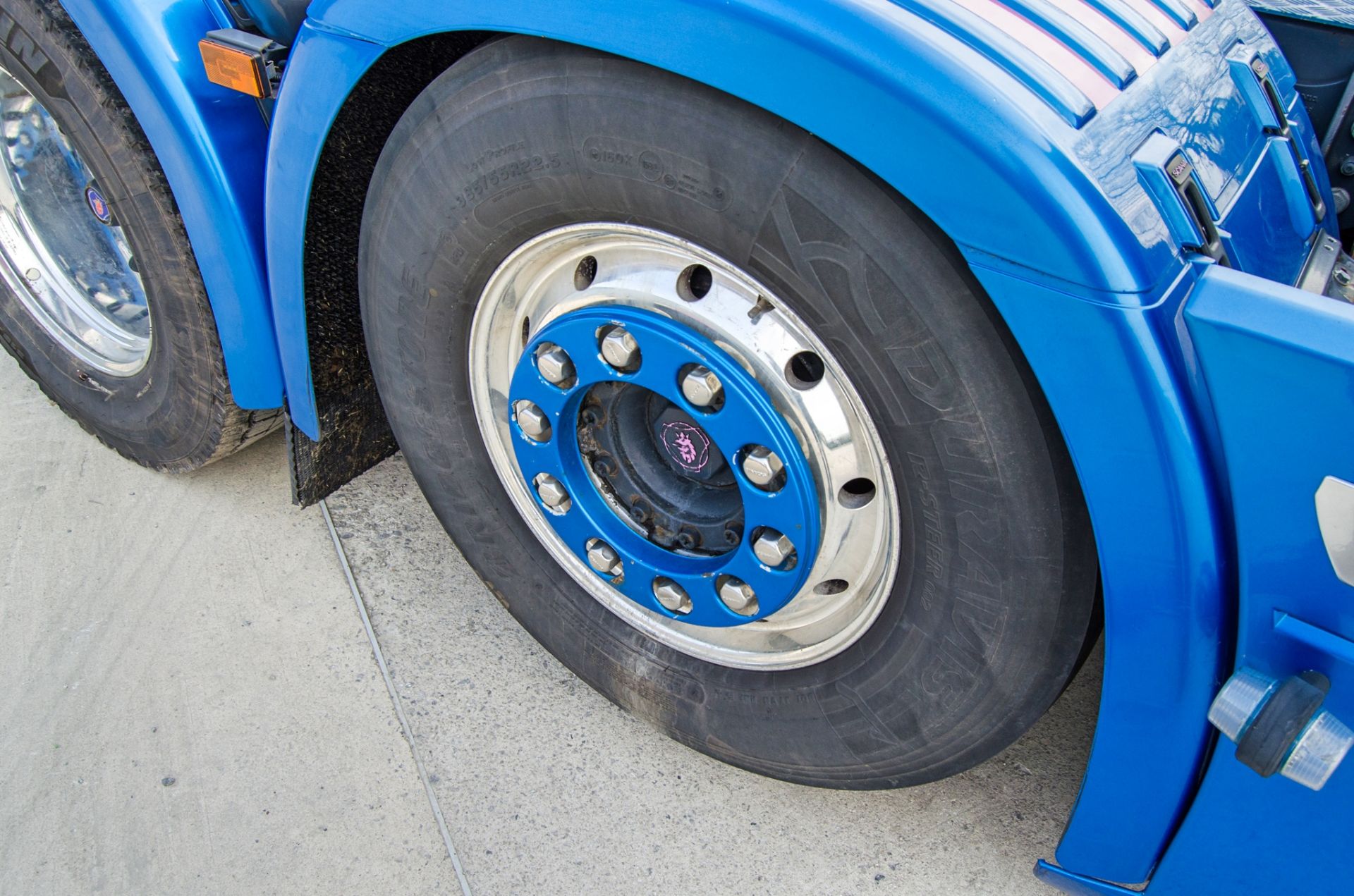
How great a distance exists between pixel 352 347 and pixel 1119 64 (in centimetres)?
135

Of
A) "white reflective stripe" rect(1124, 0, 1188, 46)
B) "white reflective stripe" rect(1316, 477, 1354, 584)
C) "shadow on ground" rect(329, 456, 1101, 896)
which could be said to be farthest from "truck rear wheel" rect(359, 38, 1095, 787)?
"white reflective stripe" rect(1124, 0, 1188, 46)

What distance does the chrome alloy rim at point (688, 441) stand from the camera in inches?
49.9

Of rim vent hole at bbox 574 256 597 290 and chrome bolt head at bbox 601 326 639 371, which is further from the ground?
rim vent hole at bbox 574 256 597 290

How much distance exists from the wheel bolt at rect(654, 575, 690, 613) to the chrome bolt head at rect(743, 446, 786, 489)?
1.03 feet

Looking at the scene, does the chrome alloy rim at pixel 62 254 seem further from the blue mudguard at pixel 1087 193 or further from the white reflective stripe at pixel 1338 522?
the white reflective stripe at pixel 1338 522

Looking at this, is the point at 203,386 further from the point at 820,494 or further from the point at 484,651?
the point at 820,494

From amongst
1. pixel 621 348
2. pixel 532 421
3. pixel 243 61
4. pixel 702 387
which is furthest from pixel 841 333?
pixel 243 61

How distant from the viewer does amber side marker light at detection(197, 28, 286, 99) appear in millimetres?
1497

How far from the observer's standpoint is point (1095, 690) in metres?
1.92

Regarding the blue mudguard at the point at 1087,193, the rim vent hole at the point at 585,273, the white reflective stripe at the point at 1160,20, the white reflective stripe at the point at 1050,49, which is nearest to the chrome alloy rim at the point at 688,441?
the rim vent hole at the point at 585,273

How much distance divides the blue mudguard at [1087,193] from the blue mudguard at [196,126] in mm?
591

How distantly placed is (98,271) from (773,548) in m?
1.81

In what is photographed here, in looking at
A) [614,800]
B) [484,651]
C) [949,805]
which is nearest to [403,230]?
[484,651]

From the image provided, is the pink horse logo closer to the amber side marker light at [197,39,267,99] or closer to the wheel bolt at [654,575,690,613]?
the wheel bolt at [654,575,690,613]
